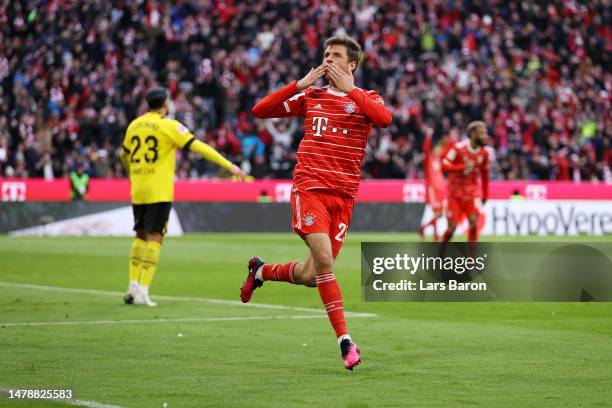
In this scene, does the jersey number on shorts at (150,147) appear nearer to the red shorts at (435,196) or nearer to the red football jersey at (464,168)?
the red football jersey at (464,168)

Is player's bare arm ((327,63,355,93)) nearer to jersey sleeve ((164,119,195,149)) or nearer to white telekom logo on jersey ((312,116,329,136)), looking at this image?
white telekom logo on jersey ((312,116,329,136))

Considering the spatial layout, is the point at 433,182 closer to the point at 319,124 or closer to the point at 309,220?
the point at 319,124

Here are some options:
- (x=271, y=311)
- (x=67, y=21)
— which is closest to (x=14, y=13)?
(x=67, y=21)

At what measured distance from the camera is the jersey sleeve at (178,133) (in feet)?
42.9

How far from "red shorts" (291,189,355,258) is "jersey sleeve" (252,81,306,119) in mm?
671

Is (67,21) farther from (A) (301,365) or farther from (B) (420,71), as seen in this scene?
(A) (301,365)

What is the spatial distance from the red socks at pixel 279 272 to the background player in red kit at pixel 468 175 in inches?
375

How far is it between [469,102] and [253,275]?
30993 mm

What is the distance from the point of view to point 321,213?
8453 millimetres

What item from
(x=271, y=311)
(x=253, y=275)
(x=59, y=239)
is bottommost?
(x=59, y=239)

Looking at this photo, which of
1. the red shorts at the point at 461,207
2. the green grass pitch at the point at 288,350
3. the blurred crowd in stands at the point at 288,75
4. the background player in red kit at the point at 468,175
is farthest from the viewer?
the blurred crowd in stands at the point at 288,75

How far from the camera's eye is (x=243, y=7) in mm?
39344

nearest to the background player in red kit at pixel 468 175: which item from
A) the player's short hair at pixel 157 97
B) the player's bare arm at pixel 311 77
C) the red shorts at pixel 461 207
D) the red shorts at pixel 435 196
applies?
the red shorts at pixel 461 207

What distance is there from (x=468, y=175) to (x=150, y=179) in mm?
7303
